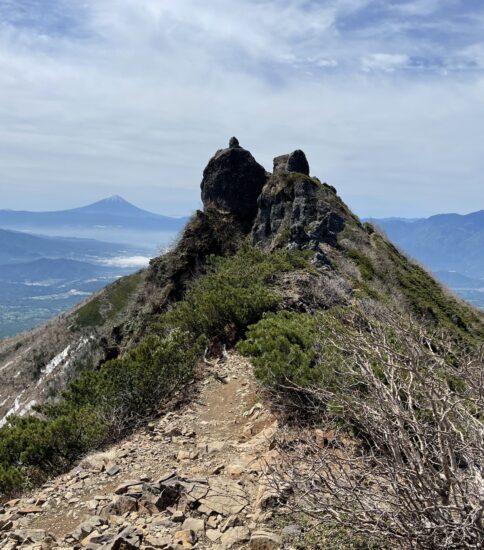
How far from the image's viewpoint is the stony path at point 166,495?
197 inches

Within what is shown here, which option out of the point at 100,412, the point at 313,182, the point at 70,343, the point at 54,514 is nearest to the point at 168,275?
the point at 313,182

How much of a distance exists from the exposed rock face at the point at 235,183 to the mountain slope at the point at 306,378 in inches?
84.7

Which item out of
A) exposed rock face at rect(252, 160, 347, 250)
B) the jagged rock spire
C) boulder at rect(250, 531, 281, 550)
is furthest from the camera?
the jagged rock spire

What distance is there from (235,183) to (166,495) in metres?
35.1

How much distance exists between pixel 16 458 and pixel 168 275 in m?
22.5

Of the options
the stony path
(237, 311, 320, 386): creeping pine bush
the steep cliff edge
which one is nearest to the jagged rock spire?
the steep cliff edge

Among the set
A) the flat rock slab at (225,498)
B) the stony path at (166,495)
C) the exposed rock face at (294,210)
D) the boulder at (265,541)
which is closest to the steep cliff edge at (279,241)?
the exposed rock face at (294,210)

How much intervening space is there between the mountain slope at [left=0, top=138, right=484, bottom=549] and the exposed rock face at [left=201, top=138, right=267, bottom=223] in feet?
7.06

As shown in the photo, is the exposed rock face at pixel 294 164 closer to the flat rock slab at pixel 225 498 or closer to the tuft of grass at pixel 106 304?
the flat rock slab at pixel 225 498

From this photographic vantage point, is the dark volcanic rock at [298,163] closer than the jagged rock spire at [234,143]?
Yes

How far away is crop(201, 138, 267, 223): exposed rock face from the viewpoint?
38.8 m

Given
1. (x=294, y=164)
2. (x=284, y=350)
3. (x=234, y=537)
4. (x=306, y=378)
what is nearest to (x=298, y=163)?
(x=294, y=164)

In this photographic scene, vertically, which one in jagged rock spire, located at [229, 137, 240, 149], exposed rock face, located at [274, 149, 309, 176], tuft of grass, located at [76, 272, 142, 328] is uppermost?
jagged rock spire, located at [229, 137, 240, 149]

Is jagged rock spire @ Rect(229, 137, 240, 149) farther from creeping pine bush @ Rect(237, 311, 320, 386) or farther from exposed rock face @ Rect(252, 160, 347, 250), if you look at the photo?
creeping pine bush @ Rect(237, 311, 320, 386)
